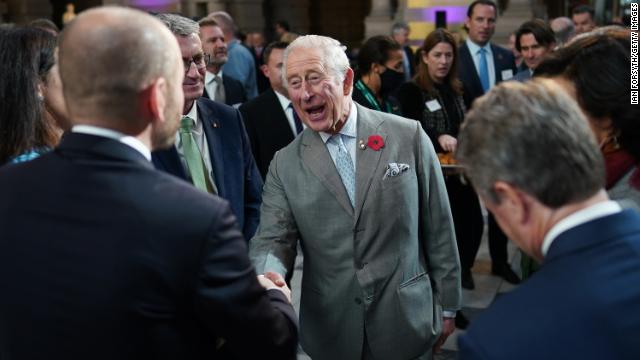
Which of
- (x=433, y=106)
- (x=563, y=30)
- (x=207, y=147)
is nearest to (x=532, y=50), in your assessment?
(x=433, y=106)

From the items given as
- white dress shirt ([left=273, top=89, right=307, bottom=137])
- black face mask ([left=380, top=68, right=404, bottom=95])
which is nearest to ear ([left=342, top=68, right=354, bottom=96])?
white dress shirt ([left=273, top=89, right=307, bottom=137])

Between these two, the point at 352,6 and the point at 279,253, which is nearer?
the point at 279,253

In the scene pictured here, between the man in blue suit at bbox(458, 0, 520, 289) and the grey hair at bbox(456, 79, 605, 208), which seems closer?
the grey hair at bbox(456, 79, 605, 208)

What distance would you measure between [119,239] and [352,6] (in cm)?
1945

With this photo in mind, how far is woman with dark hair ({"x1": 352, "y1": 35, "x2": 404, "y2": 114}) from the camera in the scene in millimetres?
4531

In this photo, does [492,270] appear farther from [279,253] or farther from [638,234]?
[638,234]

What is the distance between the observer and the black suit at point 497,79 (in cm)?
501

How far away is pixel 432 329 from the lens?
94.3 inches

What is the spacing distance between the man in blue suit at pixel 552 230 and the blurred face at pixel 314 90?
113cm

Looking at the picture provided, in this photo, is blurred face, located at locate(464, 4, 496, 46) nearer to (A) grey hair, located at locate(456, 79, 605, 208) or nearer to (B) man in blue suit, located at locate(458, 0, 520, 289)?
(B) man in blue suit, located at locate(458, 0, 520, 289)

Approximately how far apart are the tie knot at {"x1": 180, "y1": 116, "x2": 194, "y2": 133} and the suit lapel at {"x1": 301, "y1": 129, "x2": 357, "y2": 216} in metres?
0.43

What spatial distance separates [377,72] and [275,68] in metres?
0.75

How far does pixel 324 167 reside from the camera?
234cm

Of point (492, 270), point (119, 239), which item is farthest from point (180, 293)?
point (492, 270)
